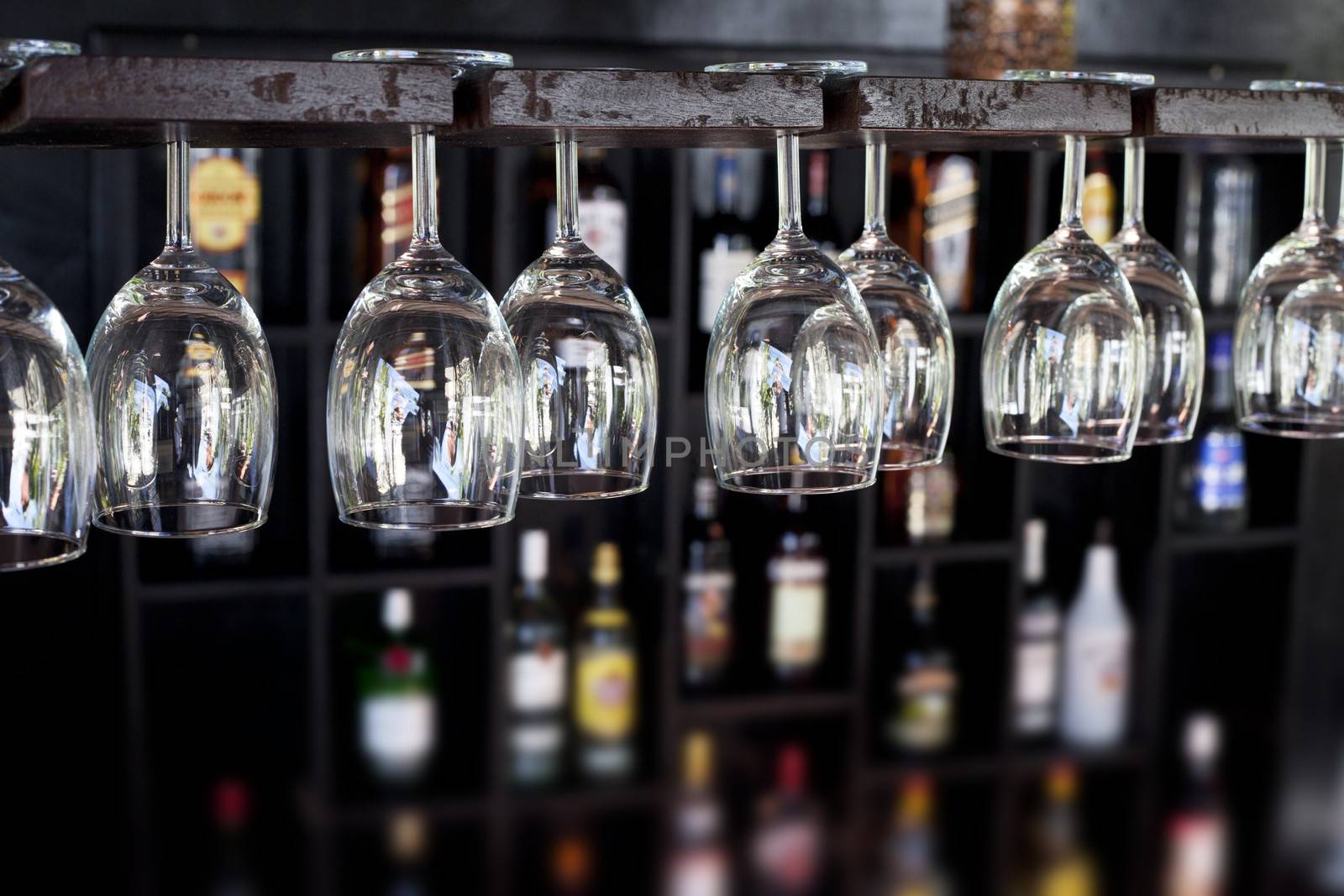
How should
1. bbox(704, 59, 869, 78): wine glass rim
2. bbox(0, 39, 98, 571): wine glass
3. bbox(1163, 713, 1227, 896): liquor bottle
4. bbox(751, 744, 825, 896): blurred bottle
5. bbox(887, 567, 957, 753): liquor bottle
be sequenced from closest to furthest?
bbox(0, 39, 98, 571): wine glass
bbox(704, 59, 869, 78): wine glass rim
bbox(751, 744, 825, 896): blurred bottle
bbox(1163, 713, 1227, 896): liquor bottle
bbox(887, 567, 957, 753): liquor bottle

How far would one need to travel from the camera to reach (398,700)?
2672 mm

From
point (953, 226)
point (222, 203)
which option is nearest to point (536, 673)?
point (222, 203)

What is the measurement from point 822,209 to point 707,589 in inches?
26.3

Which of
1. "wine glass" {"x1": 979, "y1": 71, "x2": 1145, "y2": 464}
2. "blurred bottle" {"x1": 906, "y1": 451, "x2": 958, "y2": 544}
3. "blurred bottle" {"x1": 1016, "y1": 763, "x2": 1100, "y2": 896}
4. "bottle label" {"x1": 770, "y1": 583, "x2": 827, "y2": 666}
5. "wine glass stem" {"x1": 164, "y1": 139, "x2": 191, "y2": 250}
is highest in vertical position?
"wine glass stem" {"x1": 164, "y1": 139, "x2": 191, "y2": 250}

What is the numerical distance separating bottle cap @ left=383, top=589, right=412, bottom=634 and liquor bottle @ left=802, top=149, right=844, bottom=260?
2.92 feet

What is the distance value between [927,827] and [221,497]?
2.07m

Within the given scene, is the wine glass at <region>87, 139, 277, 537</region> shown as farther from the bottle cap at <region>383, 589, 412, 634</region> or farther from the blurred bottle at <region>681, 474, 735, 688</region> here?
the blurred bottle at <region>681, 474, 735, 688</region>

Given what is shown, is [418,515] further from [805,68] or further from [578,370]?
[805,68]

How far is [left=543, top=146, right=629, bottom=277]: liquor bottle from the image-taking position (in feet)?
7.95

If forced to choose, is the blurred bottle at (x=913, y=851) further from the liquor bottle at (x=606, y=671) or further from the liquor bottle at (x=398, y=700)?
the liquor bottle at (x=398, y=700)

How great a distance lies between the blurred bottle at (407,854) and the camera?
2463mm

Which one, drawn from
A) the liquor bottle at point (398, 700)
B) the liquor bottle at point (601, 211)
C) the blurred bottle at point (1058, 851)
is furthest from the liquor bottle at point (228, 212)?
the blurred bottle at point (1058, 851)

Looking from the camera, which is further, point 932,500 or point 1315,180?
point 932,500

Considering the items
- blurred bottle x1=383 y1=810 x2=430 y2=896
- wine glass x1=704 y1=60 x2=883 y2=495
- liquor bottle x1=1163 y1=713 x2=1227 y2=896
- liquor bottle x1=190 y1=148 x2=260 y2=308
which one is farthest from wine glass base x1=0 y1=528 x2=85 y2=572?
liquor bottle x1=1163 y1=713 x2=1227 y2=896
